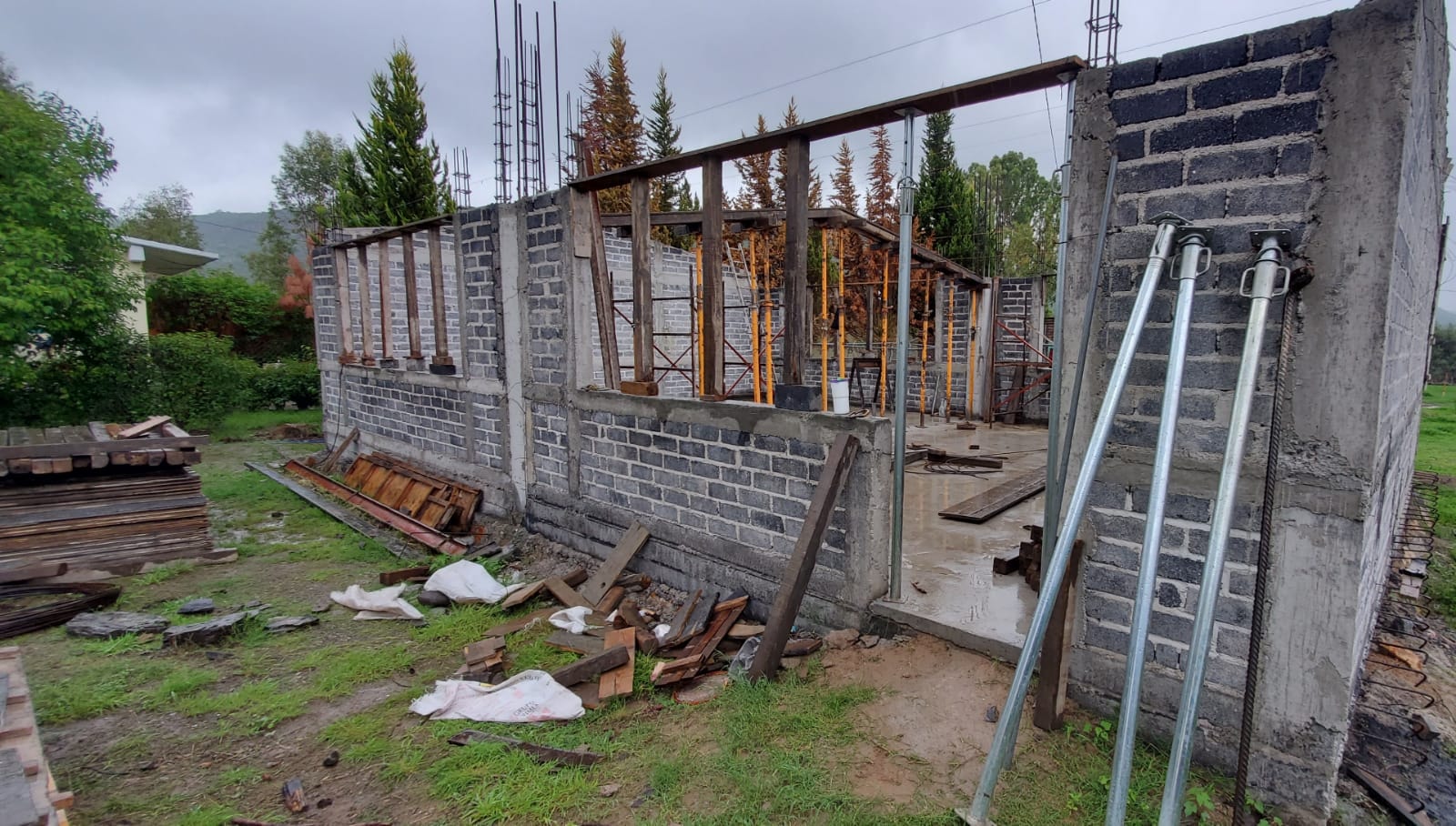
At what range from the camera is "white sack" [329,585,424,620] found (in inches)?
202

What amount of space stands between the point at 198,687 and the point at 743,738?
348 centimetres

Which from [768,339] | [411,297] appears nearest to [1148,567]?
[768,339]

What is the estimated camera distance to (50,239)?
899cm

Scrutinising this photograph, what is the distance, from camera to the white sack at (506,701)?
11.7 ft

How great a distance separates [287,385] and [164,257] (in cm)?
426

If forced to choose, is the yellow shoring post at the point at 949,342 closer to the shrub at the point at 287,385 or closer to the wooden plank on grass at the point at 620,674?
the wooden plank on grass at the point at 620,674

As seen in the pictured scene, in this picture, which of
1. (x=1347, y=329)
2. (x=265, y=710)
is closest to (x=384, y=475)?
(x=265, y=710)

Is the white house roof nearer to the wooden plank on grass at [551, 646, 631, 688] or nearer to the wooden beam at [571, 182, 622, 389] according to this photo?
the wooden beam at [571, 182, 622, 389]

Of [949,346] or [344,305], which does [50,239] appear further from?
[949,346]

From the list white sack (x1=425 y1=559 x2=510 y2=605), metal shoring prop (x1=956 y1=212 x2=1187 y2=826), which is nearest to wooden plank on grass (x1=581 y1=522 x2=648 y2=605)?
white sack (x1=425 y1=559 x2=510 y2=605)

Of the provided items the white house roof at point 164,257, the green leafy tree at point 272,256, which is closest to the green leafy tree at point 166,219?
the green leafy tree at point 272,256

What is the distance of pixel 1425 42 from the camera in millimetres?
2391

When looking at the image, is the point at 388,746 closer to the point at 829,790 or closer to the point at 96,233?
the point at 829,790

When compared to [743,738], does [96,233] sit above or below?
above
